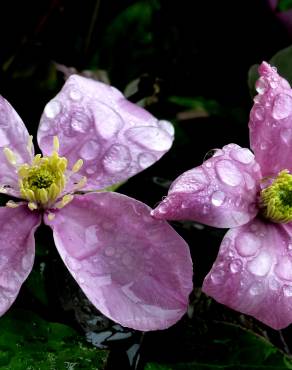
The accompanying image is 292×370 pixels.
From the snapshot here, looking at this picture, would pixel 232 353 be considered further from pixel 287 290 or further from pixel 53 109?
pixel 53 109

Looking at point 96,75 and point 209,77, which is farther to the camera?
point 209,77

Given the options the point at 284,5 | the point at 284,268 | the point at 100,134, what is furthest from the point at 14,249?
the point at 284,5

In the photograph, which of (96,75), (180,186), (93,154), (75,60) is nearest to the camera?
(180,186)

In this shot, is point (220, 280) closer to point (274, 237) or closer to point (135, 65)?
point (274, 237)

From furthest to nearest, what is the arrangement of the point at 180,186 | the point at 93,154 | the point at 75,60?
the point at 75,60 < the point at 93,154 < the point at 180,186

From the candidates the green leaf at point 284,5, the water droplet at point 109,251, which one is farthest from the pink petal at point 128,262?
the green leaf at point 284,5

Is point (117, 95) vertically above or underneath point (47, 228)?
above

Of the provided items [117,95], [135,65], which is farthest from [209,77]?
[117,95]

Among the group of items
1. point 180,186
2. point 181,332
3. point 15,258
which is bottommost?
point 181,332
